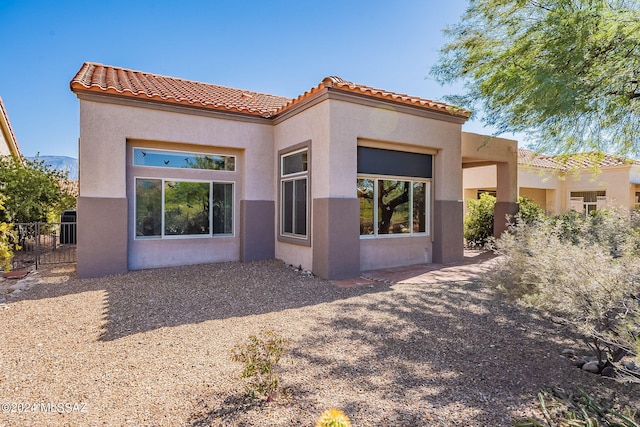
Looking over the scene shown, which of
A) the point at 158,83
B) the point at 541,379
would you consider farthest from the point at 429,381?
the point at 158,83

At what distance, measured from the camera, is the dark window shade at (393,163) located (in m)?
10.3

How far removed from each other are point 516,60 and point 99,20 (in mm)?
12378

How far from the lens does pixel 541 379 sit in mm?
4184

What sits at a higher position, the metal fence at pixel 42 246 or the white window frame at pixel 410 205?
the white window frame at pixel 410 205

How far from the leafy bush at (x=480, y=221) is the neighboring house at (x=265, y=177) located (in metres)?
4.26

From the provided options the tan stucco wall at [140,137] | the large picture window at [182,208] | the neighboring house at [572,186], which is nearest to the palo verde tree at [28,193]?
the tan stucco wall at [140,137]

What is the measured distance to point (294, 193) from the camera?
11.1m

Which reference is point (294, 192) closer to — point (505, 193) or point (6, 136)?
point (505, 193)

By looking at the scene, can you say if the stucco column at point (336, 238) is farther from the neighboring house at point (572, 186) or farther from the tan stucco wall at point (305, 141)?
the neighboring house at point (572, 186)

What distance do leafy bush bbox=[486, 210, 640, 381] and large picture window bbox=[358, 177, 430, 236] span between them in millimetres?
5037

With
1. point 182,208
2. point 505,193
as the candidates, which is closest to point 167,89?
point 182,208

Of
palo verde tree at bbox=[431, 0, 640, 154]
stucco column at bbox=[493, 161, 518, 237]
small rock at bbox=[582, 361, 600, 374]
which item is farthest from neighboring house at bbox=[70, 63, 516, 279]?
small rock at bbox=[582, 361, 600, 374]

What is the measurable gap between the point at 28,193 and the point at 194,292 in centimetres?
1102

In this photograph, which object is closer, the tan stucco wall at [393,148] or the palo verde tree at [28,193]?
the tan stucco wall at [393,148]
